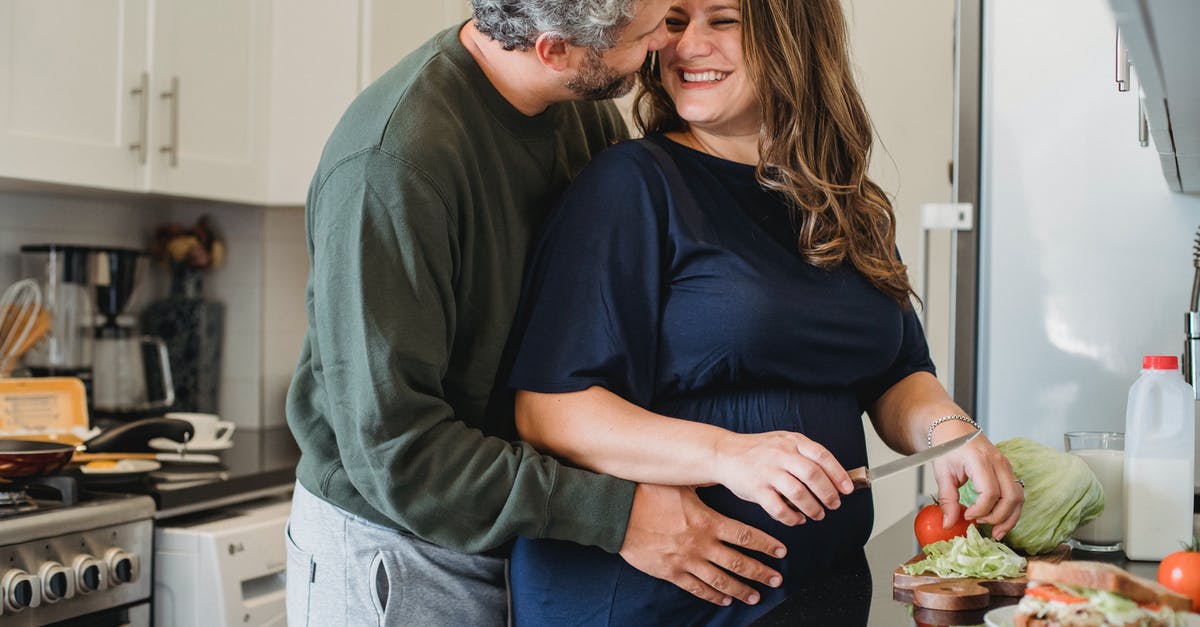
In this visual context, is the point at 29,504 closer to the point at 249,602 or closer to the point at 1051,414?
the point at 249,602

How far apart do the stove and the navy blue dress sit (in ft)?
3.38

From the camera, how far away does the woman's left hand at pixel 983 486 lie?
128cm

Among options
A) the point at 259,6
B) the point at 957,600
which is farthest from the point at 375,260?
the point at 259,6

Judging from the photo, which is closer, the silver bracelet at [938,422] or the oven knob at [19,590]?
the silver bracelet at [938,422]

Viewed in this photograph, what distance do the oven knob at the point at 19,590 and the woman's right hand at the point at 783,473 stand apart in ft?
4.27

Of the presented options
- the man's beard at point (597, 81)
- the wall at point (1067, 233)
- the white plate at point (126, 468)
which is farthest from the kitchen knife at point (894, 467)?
the white plate at point (126, 468)

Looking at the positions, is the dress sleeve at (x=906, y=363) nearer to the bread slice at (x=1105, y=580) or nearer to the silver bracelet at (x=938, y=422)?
the silver bracelet at (x=938, y=422)

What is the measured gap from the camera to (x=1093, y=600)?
82 centimetres

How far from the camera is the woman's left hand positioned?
4.20ft

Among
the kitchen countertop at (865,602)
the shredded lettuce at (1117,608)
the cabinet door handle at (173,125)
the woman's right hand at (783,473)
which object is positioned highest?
the cabinet door handle at (173,125)

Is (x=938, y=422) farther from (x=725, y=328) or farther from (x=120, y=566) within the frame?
(x=120, y=566)

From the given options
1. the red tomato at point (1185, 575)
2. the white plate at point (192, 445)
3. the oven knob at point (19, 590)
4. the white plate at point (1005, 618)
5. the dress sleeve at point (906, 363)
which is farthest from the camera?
the white plate at point (192, 445)

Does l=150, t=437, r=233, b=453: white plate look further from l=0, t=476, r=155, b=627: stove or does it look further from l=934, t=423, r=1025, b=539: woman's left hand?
l=934, t=423, r=1025, b=539: woman's left hand

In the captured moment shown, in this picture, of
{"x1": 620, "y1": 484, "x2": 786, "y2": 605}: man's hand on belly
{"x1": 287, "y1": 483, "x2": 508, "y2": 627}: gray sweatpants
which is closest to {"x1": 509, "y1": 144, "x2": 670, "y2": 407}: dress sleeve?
{"x1": 620, "y1": 484, "x2": 786, "y2": 605}: man's hand on belly
